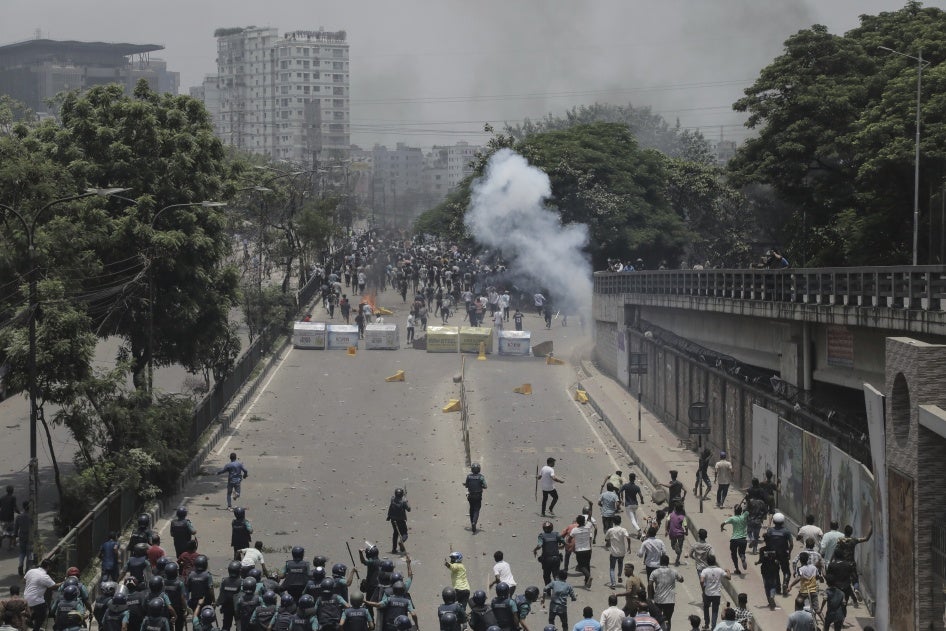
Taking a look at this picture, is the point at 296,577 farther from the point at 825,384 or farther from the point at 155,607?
the point at 825,384

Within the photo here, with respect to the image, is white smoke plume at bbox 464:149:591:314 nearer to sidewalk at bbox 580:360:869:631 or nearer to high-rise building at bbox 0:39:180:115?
sidewalk at bbox 580:360:869:631

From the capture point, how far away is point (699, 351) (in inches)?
1608

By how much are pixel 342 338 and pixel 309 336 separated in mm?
1242

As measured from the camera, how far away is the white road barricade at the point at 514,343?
163 feet

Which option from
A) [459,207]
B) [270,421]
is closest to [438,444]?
[270,421]

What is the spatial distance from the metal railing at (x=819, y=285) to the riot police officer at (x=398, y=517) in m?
9.45

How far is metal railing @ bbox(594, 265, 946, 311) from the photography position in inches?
906

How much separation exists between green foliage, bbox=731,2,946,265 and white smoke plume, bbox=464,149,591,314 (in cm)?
1808

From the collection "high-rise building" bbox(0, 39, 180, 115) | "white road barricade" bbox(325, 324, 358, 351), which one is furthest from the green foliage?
"high-rise building" bbox(0, 39, 180, 115)

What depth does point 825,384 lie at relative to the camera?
32656mm

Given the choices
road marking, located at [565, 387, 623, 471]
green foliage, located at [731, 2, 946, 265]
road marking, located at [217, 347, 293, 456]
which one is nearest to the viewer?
road marking, located at [565, 387, 623, 471]

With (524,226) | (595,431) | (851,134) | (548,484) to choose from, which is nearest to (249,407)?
(595,431)

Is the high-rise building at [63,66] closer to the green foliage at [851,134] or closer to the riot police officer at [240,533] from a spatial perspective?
the green foliage at [851,134]

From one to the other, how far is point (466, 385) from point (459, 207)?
28.1 meters
